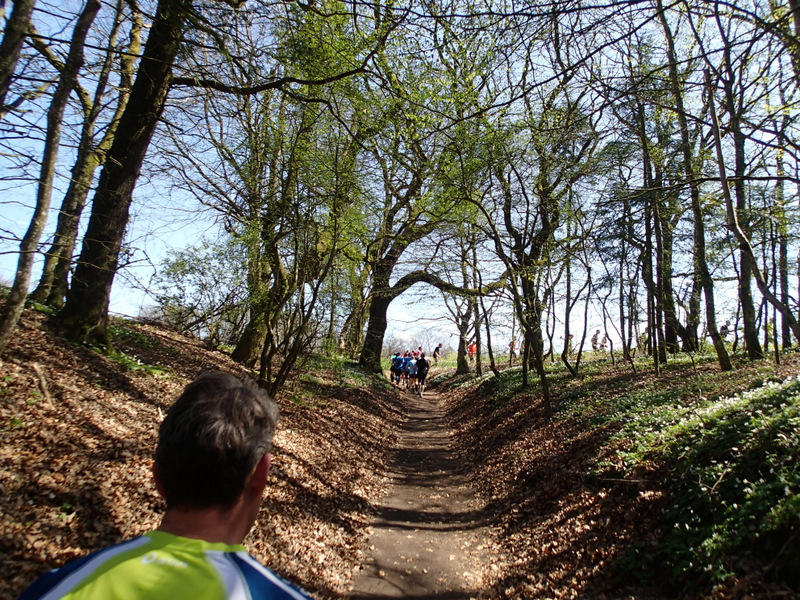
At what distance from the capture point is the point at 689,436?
5.89m

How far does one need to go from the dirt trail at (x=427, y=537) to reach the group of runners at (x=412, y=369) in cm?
1273

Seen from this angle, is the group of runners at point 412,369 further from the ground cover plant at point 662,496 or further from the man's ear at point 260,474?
the man's ear at point 260,474

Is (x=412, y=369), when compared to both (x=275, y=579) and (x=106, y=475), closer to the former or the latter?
(x=106, y=475)

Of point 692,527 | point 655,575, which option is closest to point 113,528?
point 655,575

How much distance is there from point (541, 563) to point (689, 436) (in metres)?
2.56

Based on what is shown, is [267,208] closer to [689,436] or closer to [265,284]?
[265,284]

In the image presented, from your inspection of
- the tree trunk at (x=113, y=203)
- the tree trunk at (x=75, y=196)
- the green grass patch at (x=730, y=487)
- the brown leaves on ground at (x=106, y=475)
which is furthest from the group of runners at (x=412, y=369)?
the green grass patch at (x=730, y=487)

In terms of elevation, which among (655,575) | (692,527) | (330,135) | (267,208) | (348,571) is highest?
(330,135)

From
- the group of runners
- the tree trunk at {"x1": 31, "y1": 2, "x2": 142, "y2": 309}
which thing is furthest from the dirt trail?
the group of runners

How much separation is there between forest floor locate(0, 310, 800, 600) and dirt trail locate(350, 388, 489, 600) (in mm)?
26

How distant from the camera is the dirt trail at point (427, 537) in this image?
498 centimetres

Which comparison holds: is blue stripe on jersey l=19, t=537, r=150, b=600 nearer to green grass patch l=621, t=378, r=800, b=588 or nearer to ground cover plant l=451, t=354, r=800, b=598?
ground cover plant l=451, t=354, r=800, b=598

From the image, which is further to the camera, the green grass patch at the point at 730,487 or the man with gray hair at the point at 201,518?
the green grass patch at the point at 730,487

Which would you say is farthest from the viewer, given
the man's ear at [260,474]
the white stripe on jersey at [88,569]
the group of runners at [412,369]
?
the group of runners at [412,369]
